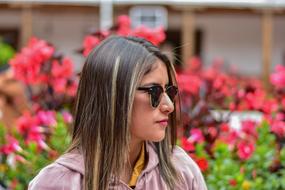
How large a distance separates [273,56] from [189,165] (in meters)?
18.9

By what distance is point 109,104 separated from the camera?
2414mm

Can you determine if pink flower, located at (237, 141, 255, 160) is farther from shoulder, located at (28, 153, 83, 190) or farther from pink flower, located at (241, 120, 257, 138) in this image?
shoulder, located at (28, 153, 83, 190)

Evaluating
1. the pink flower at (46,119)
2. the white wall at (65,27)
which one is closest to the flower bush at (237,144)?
the pink flower at (46,119)

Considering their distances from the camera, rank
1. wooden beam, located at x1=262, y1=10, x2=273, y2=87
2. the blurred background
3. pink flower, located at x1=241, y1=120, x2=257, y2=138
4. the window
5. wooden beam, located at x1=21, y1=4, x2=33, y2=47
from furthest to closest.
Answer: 1. wooden beam, located at x1=21, y1=4, x2=33, y2=47
2. wooden beam, located at x1=262, y1=10, x2=273, y2=87
3. the window
4. pink flower, located at x1=241, y1=120, x2=257, y2=138
5. the blurred background

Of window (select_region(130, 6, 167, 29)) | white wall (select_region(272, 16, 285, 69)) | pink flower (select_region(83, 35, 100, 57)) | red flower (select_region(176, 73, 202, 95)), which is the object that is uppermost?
pink flower (select_region(83, 35, 100, 57))

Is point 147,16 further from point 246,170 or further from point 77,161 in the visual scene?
point 77,161

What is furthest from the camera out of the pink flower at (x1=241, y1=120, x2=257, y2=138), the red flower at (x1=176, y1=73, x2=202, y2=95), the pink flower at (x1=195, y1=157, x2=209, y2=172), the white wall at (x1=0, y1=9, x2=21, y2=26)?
the white wall at (x1=0, y1=9, x2=21, y2=26)

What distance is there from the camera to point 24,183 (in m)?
4.04

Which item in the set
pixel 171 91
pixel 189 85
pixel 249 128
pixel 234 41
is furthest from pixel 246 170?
pixel 234 41

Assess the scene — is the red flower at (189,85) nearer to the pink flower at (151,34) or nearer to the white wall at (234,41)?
the pink flower at (151,34)

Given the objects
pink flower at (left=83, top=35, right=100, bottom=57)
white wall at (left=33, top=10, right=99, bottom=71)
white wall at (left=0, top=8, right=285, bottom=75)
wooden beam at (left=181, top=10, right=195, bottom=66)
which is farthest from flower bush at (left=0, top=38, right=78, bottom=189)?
white wall at (left=33, top=10, right=99, bottom=71)

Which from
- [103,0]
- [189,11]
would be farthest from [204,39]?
[103,0]

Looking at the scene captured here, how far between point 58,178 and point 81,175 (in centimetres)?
8

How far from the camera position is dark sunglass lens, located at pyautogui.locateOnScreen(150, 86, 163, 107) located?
7.89 feet
